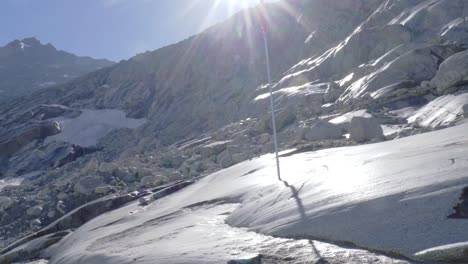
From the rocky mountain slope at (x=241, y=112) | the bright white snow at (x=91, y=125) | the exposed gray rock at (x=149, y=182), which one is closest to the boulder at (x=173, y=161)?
→ the rocky mountain slope at (x=241, y=112)

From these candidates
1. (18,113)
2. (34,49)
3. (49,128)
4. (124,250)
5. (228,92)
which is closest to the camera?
(124,250)

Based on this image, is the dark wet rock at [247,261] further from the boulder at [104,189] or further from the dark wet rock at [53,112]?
the dark wet rock at [53,112]

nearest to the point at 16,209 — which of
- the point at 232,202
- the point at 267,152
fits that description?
the point at 267,152

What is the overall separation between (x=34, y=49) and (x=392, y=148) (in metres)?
174

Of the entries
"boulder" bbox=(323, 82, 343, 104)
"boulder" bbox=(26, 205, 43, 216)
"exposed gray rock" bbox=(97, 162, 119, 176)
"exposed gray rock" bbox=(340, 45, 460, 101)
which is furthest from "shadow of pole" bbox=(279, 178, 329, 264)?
"boulder" bbox=(323, 82, 343, 104)

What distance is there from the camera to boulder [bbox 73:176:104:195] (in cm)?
1635

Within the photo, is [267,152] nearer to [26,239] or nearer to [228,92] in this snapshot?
[26,239]

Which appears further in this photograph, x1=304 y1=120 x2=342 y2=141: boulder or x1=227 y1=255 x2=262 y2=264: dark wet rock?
x1=304 y1=120 x2=342 y2=141: boulder

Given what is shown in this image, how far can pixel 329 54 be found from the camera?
32281 mm

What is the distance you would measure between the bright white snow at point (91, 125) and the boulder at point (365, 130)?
3666 centimetres

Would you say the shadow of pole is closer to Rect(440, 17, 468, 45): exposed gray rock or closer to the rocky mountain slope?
the rocky mountain slope

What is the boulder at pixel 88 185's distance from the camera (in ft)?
53.6

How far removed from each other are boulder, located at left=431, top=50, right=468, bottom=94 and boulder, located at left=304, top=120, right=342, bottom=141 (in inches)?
119

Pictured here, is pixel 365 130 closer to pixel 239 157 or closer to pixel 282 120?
pixel 239 157
